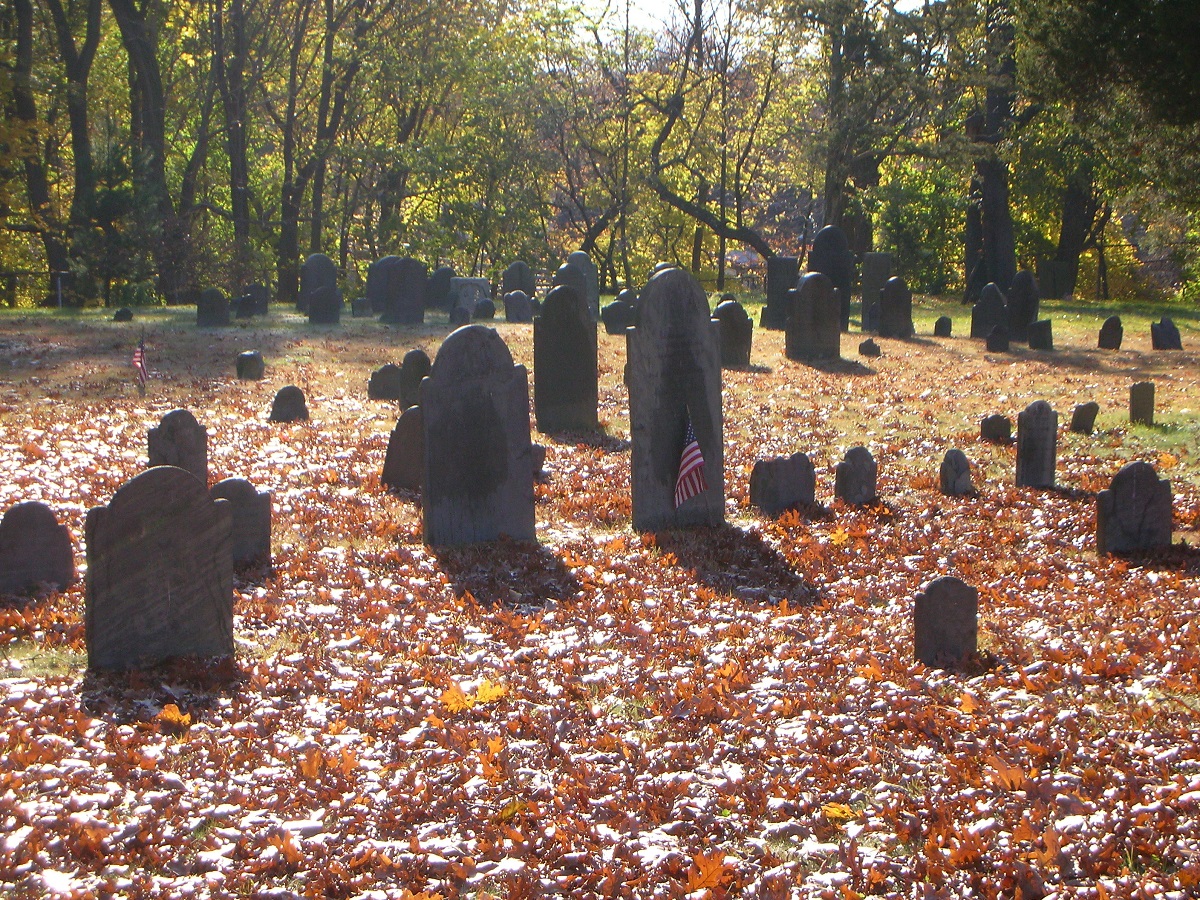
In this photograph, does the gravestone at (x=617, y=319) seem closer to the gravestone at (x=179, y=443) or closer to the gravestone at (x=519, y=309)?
the gravestone at (x=519, y=309)

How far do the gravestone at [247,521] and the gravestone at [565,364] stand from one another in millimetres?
6076

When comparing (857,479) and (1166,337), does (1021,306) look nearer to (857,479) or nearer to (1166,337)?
(1166,337)

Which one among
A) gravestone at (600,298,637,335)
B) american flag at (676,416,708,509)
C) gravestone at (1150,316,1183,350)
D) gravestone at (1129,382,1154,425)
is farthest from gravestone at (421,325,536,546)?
gravestone at (1150,316,1183,350)

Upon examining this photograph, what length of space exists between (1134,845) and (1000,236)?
3205 centimetres

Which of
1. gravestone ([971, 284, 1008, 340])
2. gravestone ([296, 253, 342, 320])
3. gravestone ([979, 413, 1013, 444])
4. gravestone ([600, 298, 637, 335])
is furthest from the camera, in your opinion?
gravestone ([296, 253, 342, 320])

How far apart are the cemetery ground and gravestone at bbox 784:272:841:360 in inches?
386

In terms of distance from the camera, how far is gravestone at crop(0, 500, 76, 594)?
25.8ft

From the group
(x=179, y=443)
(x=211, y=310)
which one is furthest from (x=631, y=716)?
(x=211, y=310)

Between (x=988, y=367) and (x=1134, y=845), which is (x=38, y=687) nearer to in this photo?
(x=1134, y=845)

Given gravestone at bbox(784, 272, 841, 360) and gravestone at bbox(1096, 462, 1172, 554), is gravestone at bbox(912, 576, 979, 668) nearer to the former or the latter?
gravestone at bbox(1096, 462, 1172, 554)

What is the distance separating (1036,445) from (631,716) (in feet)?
22.3

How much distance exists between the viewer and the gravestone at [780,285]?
26.2m

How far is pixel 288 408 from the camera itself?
15.8 metres

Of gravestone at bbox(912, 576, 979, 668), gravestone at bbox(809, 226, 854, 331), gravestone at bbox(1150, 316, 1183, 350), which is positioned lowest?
gravestone at bbox(912, 576, 979, 668)
